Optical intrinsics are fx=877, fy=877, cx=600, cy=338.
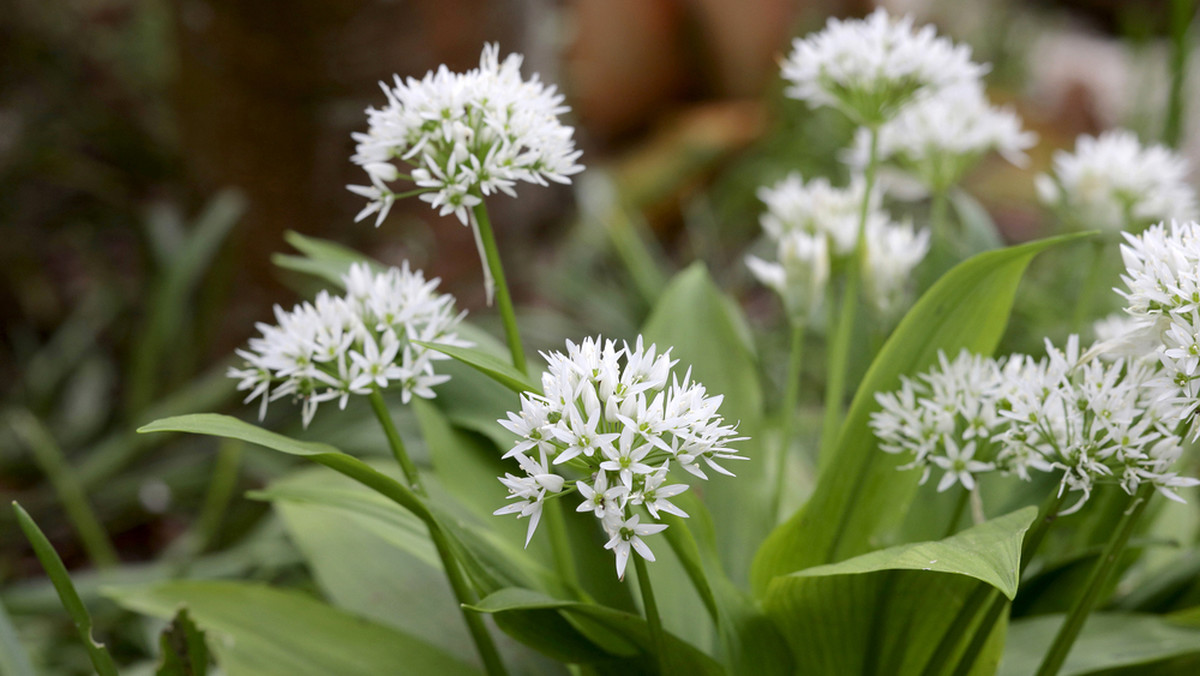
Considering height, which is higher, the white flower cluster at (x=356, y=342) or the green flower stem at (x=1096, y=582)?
the white flower cluster at (x=356, y=342)

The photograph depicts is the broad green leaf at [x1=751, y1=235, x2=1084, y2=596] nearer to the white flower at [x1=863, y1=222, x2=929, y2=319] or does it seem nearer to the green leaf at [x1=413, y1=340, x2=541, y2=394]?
the white flower at [x1=863, y1=222, x2=929, y2=319]

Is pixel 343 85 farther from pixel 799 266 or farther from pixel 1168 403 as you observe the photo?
pixel 1168 403

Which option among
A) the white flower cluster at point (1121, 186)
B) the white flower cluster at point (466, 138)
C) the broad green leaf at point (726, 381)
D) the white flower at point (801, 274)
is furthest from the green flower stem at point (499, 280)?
the white flower cluster at point (1121, 186)

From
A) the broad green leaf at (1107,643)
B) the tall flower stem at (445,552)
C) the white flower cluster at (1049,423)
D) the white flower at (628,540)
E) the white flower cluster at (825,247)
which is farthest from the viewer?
the white flower cluster at (825,247)

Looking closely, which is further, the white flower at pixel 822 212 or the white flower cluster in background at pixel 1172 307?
the white flower at pixel 822 212

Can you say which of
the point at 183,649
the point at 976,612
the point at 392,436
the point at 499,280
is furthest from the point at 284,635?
the point at 976,612

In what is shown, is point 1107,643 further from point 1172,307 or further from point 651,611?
point 651,611

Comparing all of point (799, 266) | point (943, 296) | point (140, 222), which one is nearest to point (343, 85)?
point (140, 222)

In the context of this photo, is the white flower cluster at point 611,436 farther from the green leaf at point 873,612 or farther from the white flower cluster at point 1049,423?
the white flower cluster at point 1049,423
